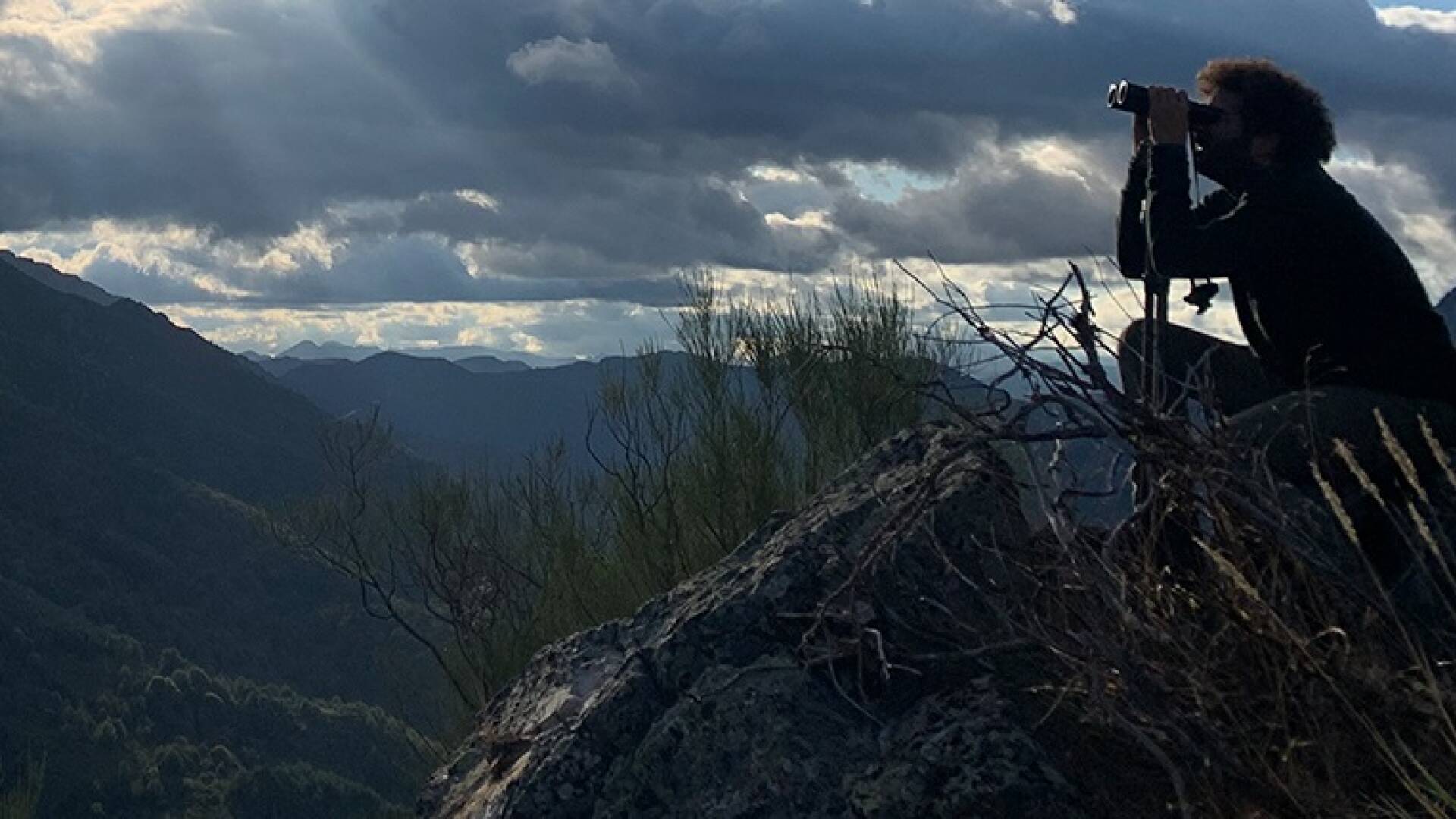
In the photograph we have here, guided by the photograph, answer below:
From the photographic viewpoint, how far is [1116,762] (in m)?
3.04

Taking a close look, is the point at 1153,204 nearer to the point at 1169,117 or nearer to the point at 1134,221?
the point at 1134,221

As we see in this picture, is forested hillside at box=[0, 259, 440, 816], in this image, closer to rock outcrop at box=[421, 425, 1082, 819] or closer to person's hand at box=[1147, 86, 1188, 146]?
rock outcrop at box=[421, 425, 1082, 819]

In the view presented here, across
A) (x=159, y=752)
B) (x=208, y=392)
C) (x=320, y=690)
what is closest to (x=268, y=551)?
(x=320, y=690)

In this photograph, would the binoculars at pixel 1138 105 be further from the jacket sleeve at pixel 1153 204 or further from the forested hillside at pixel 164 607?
the forested hillside at pixel 164 607

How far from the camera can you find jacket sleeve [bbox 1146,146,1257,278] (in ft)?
12.6

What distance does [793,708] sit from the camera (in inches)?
130

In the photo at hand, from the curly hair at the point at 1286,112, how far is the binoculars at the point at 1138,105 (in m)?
0.08

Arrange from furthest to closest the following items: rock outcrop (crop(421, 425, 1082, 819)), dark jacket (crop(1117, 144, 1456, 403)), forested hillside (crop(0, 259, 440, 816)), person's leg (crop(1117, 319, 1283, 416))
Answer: forested hillside (crop(0, 259, 440, 816))
person's leg (crop(1117, 319, 1283, 416))
dark jacket (crop(1117, 144, 1456, 403))
rock outcrop (crop(421, 425, 1082, 819))

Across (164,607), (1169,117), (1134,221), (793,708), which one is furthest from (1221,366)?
(164,607)

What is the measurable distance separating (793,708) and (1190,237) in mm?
1506

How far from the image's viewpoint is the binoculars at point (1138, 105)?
404 centimetres

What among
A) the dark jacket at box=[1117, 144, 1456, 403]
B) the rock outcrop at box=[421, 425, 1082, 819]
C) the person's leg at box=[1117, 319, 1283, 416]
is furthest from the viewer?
the person's leg at box=[1117, 319, 1283, 416]

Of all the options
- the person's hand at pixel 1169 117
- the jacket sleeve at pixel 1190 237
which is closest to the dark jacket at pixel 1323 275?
the jacket sleeve at pixel 1190 237

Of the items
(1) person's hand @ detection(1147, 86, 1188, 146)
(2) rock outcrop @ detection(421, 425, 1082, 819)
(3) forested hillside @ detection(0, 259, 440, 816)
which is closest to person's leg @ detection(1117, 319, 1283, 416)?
(1) person's hand @ detection(1147, 86, 1188, 146)
